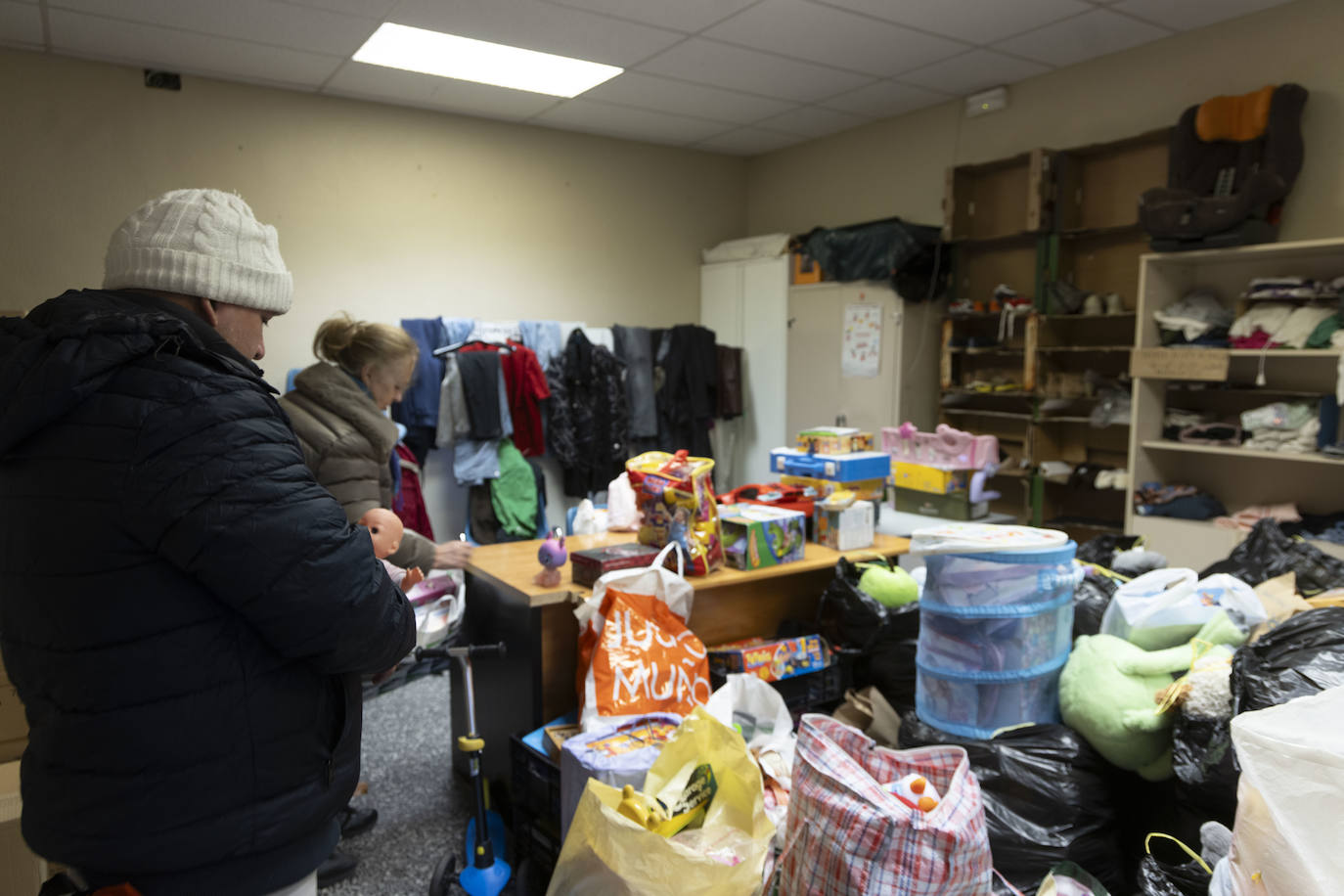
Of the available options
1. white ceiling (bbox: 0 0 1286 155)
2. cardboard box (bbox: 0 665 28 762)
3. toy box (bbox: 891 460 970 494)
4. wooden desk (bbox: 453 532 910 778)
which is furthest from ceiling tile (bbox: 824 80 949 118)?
cardboard box (bbox: 0 665 28 762)

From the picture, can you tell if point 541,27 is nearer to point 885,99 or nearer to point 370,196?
point 370,196

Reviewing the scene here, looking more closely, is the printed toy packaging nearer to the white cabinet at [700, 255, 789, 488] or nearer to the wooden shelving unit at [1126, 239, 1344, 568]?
the wooden shelving unit at [1126, 239, 1344, 568]

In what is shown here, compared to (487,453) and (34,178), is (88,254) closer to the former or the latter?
(34,178)

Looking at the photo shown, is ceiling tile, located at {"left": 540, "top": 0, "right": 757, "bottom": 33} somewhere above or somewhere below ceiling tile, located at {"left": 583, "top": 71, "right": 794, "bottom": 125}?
below

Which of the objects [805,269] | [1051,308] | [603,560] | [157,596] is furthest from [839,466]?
[805,269]

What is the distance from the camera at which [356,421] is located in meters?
2.21

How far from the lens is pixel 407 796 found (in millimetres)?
2684

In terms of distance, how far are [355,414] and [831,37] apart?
110 inches

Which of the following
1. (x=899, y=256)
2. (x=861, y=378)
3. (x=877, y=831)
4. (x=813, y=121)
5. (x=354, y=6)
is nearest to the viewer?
(x=877, y=831)

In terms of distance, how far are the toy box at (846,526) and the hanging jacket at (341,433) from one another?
4.13ft

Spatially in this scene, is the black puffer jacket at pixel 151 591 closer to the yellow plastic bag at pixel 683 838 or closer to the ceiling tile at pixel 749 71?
the yellow plastic bag at pixel 683 838

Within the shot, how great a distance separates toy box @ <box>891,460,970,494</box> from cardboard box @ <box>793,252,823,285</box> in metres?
1.74

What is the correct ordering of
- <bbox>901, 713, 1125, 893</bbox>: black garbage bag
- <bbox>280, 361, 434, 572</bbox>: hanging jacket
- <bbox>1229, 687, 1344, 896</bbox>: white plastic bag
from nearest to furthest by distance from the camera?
<bbox>1229, 687, 1344, 896</bbox>: white plastic bag
<bbox>901, 713, 1125, 893</bbox>: black garbage bag
<bbox>280, 361, 434, 572</bbox>: hanging jacket

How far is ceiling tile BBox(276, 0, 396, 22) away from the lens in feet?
11.0
